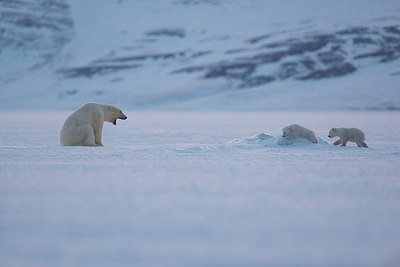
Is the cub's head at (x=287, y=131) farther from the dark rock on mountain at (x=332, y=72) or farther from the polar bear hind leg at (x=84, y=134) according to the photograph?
the dark rock on mountain at (x=332, y=72)

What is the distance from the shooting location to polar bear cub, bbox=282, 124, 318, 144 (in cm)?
834

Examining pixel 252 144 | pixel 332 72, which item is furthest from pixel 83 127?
pixel 332 72

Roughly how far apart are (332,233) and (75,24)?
104 m

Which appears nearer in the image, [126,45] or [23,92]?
[23,92]

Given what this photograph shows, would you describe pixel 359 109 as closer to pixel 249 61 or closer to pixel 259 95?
pixel 259 95

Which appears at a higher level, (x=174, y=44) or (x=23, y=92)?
(x=174, y=44)

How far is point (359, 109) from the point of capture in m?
40.7

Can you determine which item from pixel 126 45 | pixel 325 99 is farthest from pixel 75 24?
pixel 325 99

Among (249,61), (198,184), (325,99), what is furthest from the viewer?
(249,61)

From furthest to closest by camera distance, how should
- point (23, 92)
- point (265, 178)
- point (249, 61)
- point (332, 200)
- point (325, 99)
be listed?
point (23, 92), point (249, 61), point (325, 99), point (265, 178), point (332, 200)

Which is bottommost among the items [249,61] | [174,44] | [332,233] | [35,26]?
[332,233]

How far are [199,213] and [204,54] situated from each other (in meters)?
69.8

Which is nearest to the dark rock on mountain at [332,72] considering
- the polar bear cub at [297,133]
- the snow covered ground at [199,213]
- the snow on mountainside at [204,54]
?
the snow on mountainside at [204,54]

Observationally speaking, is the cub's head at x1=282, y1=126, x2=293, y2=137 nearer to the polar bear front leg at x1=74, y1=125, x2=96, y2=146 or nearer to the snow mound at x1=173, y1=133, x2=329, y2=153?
the snow mound at x1=173, y1=133, x2=329, y2=153
